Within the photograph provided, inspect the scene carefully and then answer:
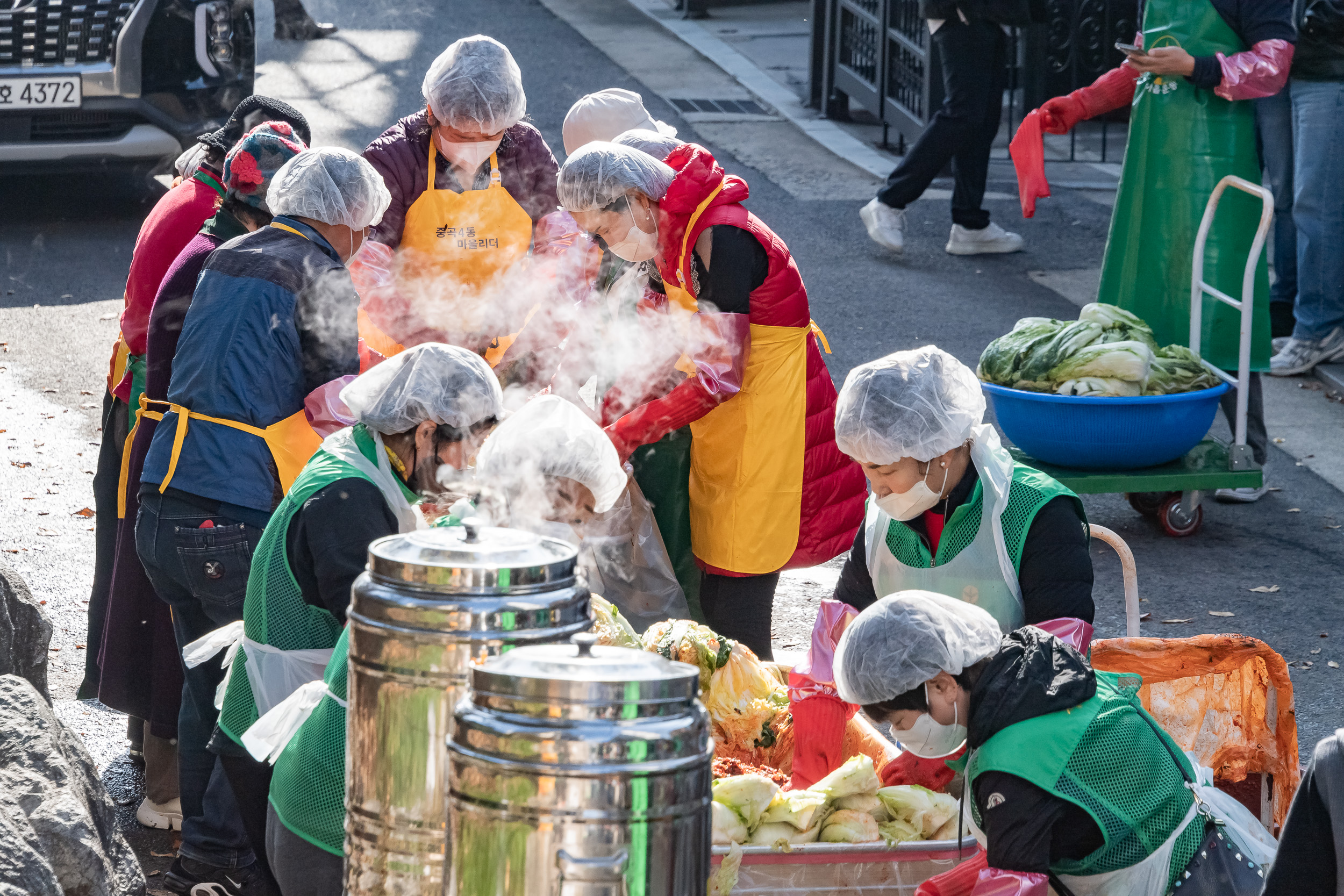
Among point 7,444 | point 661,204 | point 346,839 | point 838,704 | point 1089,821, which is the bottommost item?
point 7,444

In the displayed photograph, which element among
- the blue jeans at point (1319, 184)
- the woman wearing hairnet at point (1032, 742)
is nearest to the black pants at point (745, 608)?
the woman wearing hairnet at point (1032, 742)

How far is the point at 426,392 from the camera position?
3.11m

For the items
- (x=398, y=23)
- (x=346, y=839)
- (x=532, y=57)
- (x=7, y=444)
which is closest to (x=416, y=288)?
(x=7, y=444)

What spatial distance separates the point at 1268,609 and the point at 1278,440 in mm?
1929

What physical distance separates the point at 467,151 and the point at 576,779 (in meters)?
3.90

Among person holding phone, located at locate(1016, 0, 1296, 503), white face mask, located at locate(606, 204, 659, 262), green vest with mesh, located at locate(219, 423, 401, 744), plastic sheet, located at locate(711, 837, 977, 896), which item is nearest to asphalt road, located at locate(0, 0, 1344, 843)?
person holding phone, located at locate(1016, 0, 1296, 503)

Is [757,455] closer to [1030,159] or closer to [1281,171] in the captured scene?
[1030,159]

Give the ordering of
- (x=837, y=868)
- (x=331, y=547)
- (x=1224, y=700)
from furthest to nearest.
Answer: (x=1224, y=700) → (x=837, y=868) → (x=331, y=547)

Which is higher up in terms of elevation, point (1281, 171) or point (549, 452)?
point (549, 452)

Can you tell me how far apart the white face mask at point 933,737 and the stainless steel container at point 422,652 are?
40.7 inches

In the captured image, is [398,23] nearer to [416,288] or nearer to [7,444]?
[7,444]

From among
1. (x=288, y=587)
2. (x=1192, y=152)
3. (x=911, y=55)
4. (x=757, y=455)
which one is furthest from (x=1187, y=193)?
(x=911, y=55)

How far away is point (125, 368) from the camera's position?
4590mm

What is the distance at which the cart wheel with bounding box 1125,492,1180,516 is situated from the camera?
6516mm
